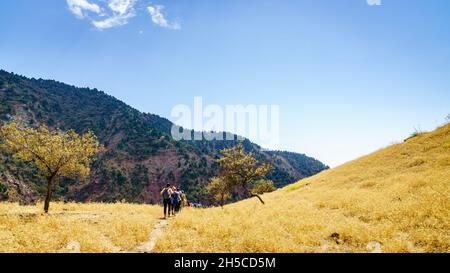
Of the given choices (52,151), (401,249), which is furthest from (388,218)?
(52,151)

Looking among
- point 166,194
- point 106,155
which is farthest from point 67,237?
point 106,155

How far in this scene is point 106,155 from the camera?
405 feet

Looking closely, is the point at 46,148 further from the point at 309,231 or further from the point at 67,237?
the point at 309,231

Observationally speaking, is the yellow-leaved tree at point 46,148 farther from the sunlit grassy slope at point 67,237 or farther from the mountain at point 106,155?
the mountain at point 106,155

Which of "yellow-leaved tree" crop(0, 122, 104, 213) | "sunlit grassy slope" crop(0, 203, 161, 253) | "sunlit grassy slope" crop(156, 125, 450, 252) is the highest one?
"yellow-leaved tree" crop(0, 122, 104, 213)

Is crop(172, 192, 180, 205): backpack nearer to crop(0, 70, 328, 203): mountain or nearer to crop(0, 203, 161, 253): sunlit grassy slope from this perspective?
crop(0, 203, 161, 253): sunlit grassy slope

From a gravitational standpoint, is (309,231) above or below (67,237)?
above

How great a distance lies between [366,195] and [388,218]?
229 inches

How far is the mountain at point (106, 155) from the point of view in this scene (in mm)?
95306

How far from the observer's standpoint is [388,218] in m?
13.3

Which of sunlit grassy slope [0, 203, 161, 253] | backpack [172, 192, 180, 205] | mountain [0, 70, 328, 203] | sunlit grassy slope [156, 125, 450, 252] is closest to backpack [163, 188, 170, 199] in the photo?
backpack [172, 192, 180, 205]

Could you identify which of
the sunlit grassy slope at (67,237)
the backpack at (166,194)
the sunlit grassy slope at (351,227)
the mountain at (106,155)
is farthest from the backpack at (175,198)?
the mountain at (106,155)

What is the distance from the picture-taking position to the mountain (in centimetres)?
9531

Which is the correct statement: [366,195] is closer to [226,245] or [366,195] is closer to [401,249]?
[401,249]
